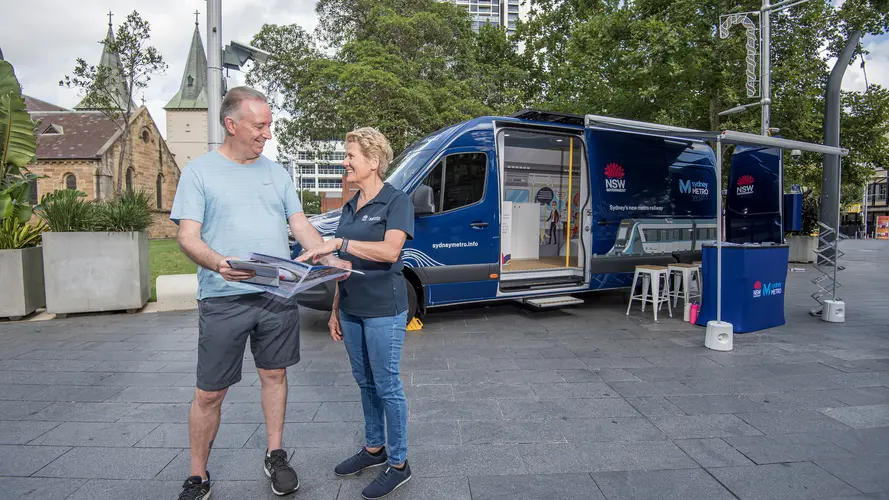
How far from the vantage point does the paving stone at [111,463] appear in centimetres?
286

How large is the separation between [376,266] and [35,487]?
2.23 m

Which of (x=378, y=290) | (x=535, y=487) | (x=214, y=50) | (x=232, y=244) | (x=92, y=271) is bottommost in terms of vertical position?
(x=535, y=487)

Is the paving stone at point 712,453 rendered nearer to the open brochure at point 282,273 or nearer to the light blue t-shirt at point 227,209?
the open brochure at point 282,273

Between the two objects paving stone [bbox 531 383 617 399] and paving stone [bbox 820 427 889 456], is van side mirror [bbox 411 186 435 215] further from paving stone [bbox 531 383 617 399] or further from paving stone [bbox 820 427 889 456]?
paving stone [bbox 820 427 889 456]

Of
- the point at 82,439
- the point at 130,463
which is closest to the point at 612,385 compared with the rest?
the point at 130,463

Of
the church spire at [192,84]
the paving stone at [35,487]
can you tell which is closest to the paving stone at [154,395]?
the paving stone at [35,487]

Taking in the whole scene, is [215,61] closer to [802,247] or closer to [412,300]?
[412,300]

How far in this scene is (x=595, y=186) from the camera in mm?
7570

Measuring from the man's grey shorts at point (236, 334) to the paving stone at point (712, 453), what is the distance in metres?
2.53

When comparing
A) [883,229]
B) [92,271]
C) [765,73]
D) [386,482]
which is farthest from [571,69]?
[883,229]

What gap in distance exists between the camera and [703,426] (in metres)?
3.53

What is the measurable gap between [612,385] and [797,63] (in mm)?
15961

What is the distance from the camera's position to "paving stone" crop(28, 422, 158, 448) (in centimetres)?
327

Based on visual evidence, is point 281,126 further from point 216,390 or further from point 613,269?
point 216,390
